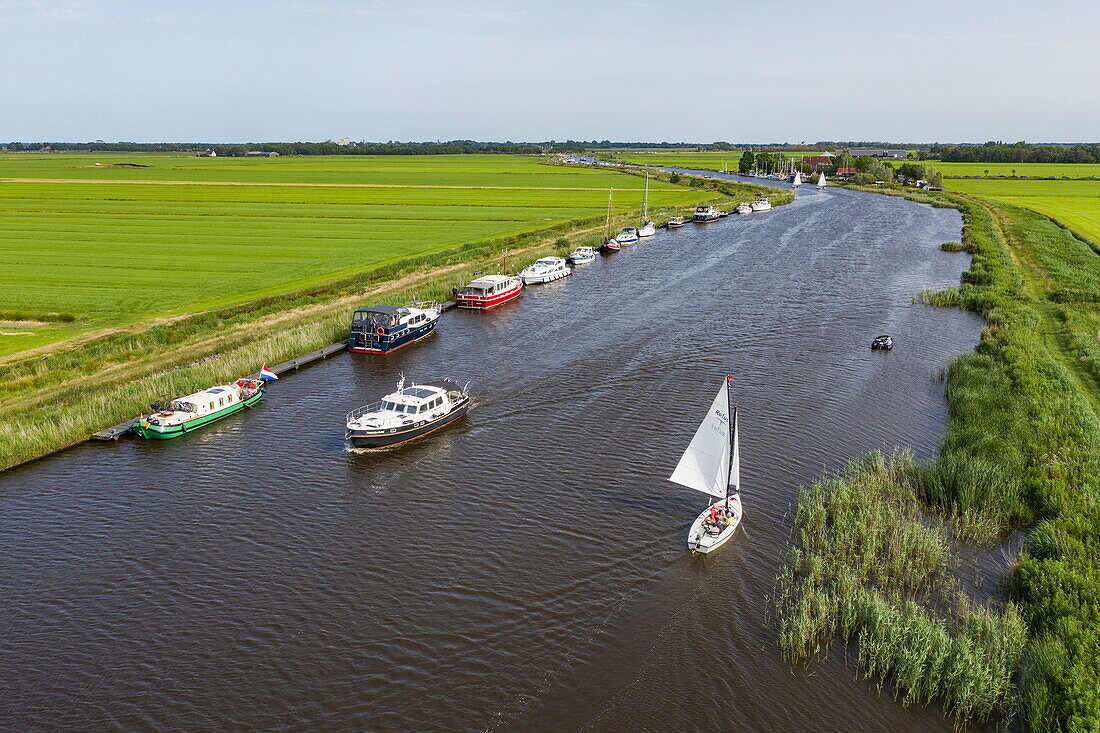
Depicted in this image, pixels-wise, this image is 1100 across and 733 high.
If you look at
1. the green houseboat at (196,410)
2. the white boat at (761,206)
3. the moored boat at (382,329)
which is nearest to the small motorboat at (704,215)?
the white boat at (761,206)

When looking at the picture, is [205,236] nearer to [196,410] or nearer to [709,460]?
[196,410]

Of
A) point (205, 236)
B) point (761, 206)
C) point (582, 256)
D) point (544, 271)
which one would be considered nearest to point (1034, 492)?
point (544, 271)

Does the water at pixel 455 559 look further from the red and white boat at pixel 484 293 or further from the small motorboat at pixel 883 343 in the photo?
the red and white boat at pixel 484 293

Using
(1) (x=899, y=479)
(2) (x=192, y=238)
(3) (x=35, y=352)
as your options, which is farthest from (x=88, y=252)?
(1) (x=899, y=479)

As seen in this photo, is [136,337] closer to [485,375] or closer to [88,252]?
[485,375]

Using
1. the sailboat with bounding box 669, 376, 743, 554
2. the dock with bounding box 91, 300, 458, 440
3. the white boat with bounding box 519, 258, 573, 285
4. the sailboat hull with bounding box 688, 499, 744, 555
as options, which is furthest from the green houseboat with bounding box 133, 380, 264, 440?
the white boat with bounding box 519, 258, 573, 285

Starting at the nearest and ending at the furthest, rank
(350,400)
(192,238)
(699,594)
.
→ (699,594), (350,400), (192,238)

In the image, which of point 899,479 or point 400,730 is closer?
point 400,730
